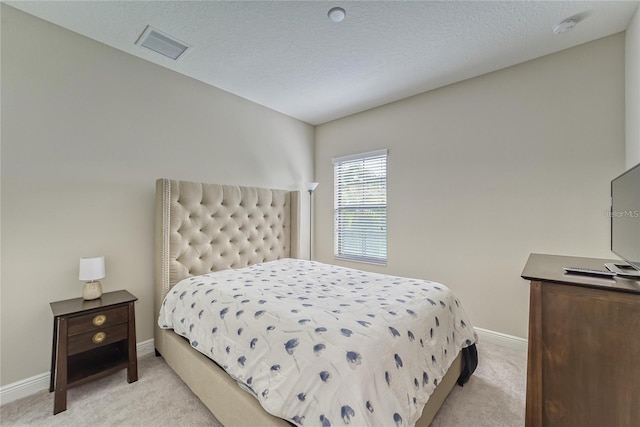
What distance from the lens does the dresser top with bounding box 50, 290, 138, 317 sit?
181 centimetres

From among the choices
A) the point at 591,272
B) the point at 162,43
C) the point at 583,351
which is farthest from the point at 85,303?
the point at 591,272

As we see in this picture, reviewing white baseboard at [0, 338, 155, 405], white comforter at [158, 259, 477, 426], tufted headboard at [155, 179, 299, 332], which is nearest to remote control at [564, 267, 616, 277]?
white comforter at [158, 259, 477, 426]

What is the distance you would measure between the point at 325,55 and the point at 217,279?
218cm

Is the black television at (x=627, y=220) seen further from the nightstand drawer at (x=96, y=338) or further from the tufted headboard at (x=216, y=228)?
the nightstand drawer at (x=96, y=338)

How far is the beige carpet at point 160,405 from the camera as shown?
1.65 metres

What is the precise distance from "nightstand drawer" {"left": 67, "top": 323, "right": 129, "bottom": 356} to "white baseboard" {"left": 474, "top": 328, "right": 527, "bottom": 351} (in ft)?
10.6

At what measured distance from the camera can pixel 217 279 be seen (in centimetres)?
226

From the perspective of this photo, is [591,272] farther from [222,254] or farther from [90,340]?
[90,340]

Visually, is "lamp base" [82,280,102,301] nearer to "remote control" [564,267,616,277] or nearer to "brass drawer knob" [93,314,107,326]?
"brass drawer knob" [93,314,107,326]

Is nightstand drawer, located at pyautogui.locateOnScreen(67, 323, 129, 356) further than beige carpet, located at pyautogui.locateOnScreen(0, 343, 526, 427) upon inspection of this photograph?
Yes

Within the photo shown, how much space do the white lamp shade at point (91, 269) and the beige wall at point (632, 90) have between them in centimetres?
385

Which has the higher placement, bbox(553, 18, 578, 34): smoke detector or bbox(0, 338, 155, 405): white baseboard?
bbox(553, 18, 578, 34): smoke detector

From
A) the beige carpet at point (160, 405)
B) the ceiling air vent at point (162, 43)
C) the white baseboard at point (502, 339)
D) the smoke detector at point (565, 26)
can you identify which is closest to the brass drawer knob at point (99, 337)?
the beige carpet at point (160, 405)

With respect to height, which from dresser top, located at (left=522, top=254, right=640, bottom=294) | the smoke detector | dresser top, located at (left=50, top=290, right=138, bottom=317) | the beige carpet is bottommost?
the beige carpet
